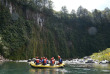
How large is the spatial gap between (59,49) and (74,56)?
10.6m

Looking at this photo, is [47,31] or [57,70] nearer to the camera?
[57,70]

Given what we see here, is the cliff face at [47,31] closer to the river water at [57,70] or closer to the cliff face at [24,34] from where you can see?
the cliff face at [24,34]

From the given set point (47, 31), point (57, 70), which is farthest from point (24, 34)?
point (57, 70)

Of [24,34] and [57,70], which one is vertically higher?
[24,34]

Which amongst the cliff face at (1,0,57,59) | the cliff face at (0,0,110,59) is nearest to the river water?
the cliff face at (0,0,110,59)

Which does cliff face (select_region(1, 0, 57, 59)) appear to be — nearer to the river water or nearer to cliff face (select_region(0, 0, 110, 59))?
cliff face (select_region(0, 0, 110, 59))

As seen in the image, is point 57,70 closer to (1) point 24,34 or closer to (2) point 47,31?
(1) point 24,34

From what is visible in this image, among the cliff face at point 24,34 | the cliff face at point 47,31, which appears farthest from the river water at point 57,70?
the cliff face at point 24,34

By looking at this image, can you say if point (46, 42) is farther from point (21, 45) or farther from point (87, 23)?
point (87, 23)

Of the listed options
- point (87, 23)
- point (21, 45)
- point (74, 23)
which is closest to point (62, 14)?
point (74, 23)

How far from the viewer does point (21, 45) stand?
6162 centimetres

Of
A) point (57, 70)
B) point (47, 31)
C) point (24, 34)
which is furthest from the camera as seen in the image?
point (47, 31)

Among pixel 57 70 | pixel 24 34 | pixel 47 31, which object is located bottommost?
pixel 57 70

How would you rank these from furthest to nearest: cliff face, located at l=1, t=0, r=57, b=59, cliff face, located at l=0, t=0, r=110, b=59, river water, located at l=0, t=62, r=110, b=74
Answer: cliff face, located at l=0, t=0, r=110, b=59 → cliff face, located at l=1, t=0, r=57, b=59 → river water, located at l=0, t=62, r=110, b=74
